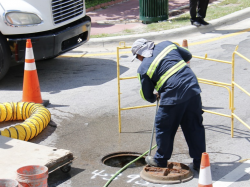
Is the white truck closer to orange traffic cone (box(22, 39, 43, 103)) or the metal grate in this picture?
the metal grate

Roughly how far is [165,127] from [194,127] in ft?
1.06

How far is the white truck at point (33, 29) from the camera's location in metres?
8.48

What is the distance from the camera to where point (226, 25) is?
12.7m

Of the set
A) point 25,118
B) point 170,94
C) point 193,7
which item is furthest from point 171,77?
point 193,7

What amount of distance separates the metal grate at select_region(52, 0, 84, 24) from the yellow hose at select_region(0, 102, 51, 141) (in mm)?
2246

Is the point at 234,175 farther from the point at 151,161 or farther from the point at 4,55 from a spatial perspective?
the point at 4,55

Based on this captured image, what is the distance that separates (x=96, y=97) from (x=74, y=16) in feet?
6.50

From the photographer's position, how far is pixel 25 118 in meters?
7.20

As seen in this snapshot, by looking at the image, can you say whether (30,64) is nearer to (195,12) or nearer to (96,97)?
(96,97)

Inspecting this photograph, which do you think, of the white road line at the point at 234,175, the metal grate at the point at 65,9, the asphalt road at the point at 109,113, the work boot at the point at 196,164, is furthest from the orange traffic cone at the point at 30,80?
the white road line at the point at 234,175

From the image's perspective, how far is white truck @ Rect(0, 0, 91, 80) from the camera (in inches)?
334

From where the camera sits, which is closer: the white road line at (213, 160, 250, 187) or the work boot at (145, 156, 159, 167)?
the white road line at (213, 160, 250, 187)

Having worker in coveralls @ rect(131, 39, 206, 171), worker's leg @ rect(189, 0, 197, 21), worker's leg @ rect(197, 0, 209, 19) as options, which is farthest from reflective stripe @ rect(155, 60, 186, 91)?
worker's leg @ rect(197, 0, 209, 19)

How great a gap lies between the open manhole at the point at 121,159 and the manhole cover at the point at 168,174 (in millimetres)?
438
